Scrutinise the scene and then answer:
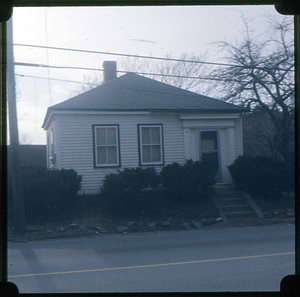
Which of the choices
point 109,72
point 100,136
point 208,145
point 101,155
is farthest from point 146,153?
point 109,72

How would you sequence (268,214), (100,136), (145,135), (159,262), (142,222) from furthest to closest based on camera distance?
1. (145,135)
2. (100,136)
3. (268,214)
4. (142,222)
5. (159,262)

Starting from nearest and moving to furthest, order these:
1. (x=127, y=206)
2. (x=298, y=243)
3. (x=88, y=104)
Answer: (x=298, y=243) → (x=127, y=206) → (x=88, y=104)

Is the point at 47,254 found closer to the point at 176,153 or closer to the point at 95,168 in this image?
the point at 95,168

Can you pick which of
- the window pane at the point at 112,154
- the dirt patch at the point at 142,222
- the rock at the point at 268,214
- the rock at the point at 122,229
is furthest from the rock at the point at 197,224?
the window pane at the point at 112,154

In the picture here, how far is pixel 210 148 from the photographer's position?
1521 centimetres

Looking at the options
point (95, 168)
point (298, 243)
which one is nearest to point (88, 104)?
point (95, 168)

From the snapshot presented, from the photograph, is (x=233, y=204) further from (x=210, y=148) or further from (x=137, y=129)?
(x=137, y=129)

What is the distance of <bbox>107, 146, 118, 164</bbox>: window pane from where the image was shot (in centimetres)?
1451

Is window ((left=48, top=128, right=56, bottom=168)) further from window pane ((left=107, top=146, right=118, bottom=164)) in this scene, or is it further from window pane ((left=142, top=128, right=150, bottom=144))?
window pane ((left=142, top=128, right=150, bottom=144))

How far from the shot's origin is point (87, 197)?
13.7 meters

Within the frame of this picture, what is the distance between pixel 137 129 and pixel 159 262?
8000 millimetres

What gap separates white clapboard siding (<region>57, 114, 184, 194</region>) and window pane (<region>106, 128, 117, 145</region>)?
0.22 m

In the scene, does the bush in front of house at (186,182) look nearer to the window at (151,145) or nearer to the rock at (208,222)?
the window at (151,145)

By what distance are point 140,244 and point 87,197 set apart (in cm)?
485
